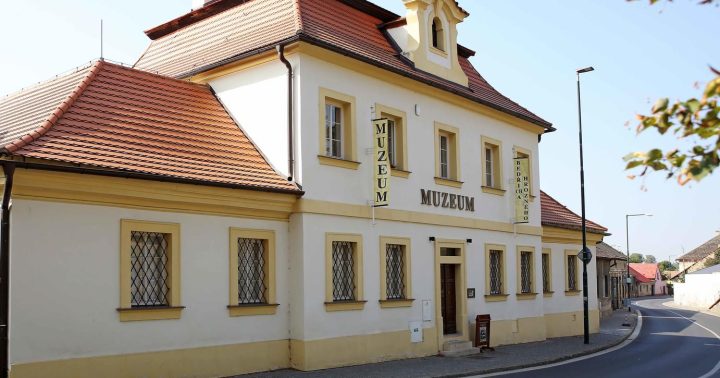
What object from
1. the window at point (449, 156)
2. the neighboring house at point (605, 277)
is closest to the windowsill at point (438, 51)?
the window at point (449, 156)

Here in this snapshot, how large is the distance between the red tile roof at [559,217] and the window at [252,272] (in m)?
13.9

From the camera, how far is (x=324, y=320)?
1834 centimetres

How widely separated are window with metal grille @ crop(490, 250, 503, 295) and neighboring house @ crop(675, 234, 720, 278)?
8482 centimetres

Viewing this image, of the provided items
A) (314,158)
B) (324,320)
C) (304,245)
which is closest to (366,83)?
(314,158)

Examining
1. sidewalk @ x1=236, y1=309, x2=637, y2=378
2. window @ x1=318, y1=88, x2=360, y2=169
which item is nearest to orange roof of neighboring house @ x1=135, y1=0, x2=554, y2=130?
window @ x1=318, y1=88, x2=360, y2=169

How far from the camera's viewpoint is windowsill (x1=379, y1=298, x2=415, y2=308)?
20.2m

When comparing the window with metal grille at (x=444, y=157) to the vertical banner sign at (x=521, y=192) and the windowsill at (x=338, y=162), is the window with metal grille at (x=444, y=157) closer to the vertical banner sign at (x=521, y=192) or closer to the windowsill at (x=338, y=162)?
the vertical banner sign at (x=521, y=192)

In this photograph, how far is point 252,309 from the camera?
56.7 ft

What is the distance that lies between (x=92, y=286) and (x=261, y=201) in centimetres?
418

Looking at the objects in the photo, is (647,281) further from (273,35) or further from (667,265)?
(273,35)

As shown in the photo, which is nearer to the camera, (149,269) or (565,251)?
(149,269)

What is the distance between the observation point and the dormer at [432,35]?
893 inches

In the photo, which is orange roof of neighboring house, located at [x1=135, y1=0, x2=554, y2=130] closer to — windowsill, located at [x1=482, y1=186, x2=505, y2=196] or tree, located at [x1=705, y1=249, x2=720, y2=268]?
windowsill, located at [x1=482, y1=186, x2=505, y2=196]

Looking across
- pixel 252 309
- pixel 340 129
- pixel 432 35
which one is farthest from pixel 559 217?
pixel 252 309
